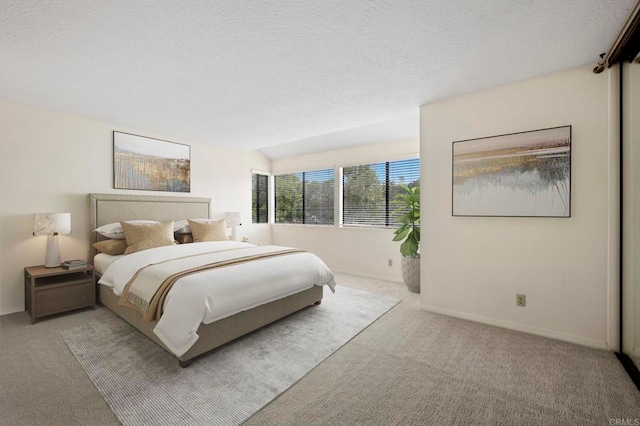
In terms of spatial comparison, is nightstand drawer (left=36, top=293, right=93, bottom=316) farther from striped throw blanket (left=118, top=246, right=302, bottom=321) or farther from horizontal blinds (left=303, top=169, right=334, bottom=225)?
horizontal blinds (left=303, top=169, right=334, bottom=225)

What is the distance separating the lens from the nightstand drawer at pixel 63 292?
2.89 metres

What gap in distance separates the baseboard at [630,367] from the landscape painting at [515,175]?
116 centimetres

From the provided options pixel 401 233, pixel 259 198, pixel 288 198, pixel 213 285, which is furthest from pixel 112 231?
pixel 401 233

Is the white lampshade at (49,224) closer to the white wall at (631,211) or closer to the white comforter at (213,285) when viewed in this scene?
the white comforter at (213,285)

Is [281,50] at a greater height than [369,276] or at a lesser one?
greater

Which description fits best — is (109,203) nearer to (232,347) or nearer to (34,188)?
(34,188)

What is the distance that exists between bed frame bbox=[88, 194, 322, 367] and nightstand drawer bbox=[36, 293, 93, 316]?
15cm

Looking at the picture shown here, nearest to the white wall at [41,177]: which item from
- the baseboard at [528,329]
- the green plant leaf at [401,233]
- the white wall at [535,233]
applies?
the green plant leaf at [401,233]

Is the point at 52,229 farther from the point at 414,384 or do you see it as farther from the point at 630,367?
the point at 630,367

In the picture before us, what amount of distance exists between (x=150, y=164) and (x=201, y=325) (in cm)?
318

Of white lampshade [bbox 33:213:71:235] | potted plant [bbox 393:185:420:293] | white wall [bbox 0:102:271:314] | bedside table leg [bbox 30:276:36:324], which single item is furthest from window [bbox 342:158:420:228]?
bedside table leg [bbox 30:276:36:324]

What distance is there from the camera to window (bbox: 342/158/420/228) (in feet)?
15.0

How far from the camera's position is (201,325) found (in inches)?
85.3

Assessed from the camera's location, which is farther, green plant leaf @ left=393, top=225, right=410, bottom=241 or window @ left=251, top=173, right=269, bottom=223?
window @ left=251, top=173, right=269, bottom=223
